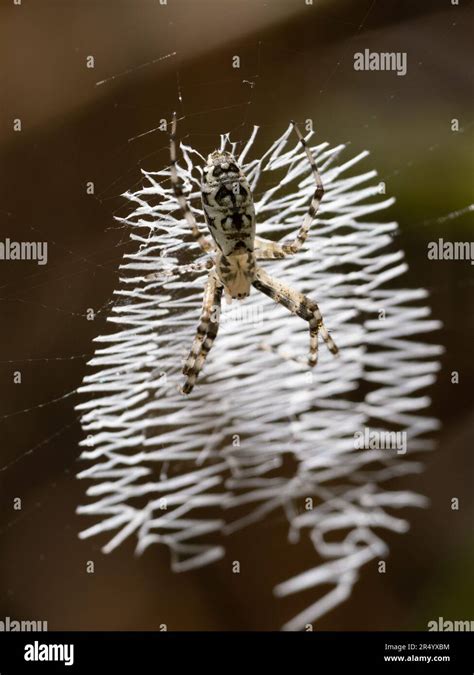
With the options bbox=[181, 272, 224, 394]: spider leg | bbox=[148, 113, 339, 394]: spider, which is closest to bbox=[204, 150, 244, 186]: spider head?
bbox=[148, 113, 339, 394]: spider

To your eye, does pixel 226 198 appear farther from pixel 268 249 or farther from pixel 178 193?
pixel 268 249

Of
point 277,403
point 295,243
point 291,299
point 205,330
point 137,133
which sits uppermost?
point 137,133

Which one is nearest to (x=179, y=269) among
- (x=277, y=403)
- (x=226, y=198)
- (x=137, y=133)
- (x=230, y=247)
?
(x=230, y=247)

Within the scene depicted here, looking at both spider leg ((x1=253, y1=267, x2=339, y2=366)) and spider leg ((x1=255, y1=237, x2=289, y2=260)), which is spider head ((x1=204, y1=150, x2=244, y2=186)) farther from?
spider leg ((x1=253, y1=267, x2=339, y2=366))

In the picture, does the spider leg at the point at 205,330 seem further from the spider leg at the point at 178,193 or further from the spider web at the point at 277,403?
the spider leg at the point at 178,193

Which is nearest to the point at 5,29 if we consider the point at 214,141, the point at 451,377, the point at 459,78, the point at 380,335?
the point at 214,141

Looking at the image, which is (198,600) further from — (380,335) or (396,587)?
(380,335)
